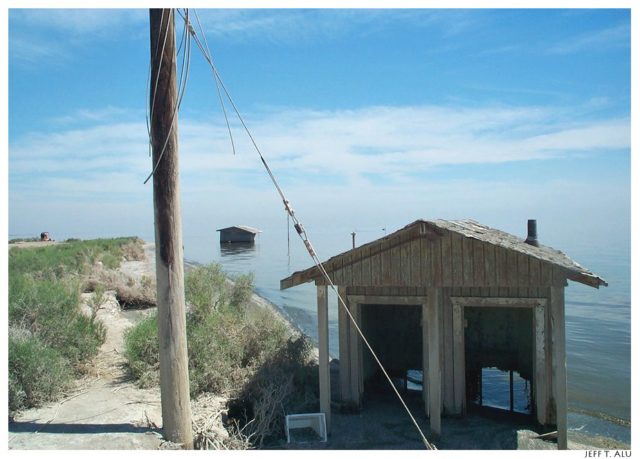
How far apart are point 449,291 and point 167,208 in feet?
17.0

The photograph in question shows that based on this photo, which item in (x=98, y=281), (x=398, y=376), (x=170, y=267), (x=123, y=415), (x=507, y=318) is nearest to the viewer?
(x=170, y=267)

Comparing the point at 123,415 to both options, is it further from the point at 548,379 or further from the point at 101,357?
the point at 548,379

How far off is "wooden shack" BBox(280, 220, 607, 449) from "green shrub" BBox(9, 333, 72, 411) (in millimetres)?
4082

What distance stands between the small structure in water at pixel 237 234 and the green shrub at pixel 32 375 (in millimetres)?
67315

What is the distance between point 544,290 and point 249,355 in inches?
234

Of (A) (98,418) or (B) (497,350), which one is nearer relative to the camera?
(A) (98,418)

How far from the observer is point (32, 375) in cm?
839

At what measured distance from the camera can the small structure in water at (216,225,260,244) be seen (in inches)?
3037

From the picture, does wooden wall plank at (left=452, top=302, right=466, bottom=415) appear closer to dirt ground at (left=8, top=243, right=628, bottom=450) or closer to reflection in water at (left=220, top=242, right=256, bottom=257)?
dirt ground at (left=8, top=243, right=628, bottom=450)

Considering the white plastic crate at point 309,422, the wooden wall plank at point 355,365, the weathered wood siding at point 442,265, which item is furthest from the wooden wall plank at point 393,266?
the white plastic crate at point 309,422

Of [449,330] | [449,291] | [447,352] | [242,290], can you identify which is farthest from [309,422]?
[242,290]

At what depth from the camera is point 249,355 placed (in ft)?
36.4

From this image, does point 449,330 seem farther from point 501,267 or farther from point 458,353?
point 501,267

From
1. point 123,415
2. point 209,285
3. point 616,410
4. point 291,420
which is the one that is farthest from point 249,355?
point 616,410
